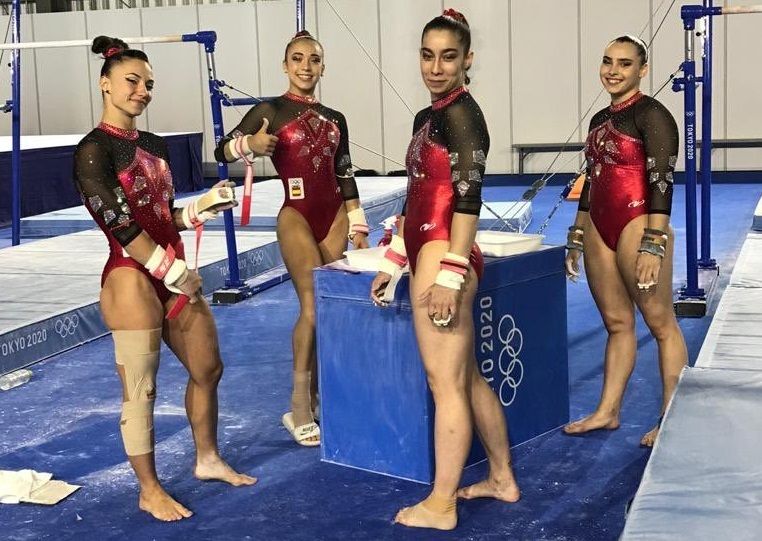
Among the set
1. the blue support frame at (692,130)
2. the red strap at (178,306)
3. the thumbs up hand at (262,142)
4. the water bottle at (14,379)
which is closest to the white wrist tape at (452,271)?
the red strap at (178,306)

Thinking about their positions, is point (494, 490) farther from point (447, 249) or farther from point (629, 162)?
point (629, 162)

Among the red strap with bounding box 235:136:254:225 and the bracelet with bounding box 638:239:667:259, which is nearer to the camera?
the bracelet with bounding box 638:239:667:259

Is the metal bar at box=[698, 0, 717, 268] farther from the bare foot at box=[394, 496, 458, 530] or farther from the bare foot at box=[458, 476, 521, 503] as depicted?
the bare foot at box=[394, 496, 458, 530]

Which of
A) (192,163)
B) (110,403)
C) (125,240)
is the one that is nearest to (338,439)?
(125,240)

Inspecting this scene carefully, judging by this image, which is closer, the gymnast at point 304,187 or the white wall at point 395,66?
the gymnast at point 304,187

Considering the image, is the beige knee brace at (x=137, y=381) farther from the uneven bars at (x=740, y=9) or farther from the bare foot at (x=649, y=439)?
the uneven bars at (x=740, y=9)

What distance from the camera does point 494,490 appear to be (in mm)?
3186

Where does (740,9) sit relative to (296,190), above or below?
above

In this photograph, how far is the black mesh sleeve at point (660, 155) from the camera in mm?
3467

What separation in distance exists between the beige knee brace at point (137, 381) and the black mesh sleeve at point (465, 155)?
1061 mm

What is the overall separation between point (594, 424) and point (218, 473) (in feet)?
4.63

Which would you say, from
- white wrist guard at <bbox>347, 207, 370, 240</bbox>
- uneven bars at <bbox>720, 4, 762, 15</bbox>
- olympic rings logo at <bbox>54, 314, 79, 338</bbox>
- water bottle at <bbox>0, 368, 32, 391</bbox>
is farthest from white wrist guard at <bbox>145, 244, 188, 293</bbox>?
uneven bars at <bbox>720, 4, 762, 15</bbox>

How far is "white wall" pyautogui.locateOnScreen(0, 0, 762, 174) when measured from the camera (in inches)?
508

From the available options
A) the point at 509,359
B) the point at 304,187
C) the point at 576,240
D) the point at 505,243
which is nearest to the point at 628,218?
the point at 576,240
